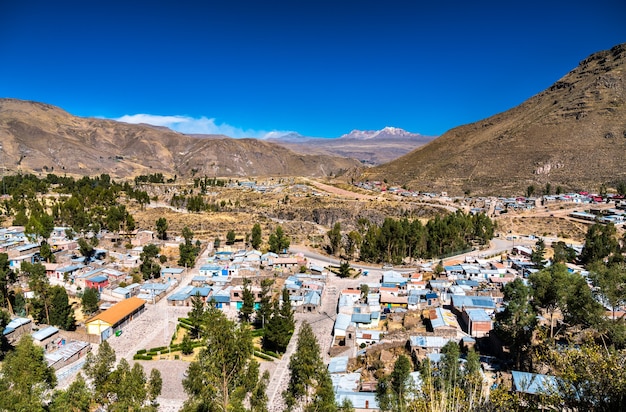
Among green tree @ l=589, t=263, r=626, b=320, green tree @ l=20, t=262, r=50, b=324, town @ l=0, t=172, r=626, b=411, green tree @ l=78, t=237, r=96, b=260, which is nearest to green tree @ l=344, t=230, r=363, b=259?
town @ l=0, t=172, r=626, b=411

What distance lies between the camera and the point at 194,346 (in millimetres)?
25719

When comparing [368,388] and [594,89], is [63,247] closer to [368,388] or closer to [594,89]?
[368,388]

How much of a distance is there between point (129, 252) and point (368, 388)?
36.6 m

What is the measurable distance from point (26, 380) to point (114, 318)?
11254 millimetres

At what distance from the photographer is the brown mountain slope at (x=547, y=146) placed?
91375 millimetres

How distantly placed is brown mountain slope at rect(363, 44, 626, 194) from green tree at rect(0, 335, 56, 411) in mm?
92256

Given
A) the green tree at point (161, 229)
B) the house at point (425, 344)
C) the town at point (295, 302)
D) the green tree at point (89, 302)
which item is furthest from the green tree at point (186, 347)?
the green tree at point (161, 229)

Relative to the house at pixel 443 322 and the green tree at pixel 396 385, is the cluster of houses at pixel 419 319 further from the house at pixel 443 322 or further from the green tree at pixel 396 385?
the green tree at pixel 396 385

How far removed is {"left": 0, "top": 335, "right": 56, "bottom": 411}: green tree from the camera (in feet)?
47.0

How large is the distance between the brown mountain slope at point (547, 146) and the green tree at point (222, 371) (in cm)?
8889

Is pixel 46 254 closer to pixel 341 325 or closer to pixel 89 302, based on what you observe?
pixel 89 302

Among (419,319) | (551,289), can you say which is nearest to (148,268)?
(419,319)

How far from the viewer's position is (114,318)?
1088 inches

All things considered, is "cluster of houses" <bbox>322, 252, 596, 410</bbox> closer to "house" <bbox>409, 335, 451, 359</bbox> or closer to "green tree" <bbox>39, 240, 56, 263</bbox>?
"house" <bbox>409, 335, 451, 359</bbox>
